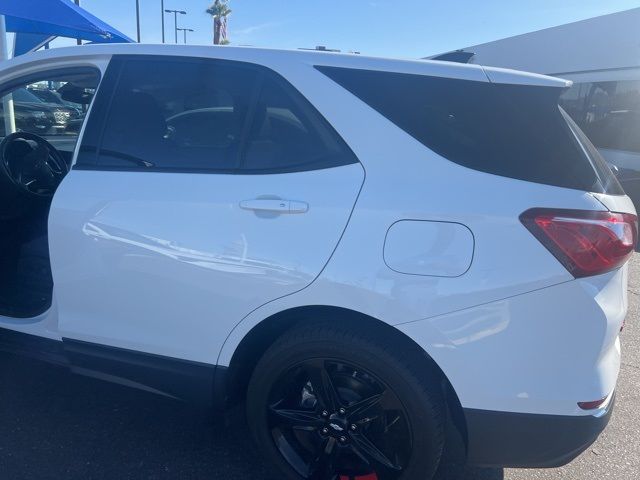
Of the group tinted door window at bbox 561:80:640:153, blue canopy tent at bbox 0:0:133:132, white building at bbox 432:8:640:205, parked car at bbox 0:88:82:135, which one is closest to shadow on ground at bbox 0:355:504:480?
parked car at bbox 0:88:82:135

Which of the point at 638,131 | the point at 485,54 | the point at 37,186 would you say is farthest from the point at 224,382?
the point at 485,54

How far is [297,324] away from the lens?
7.51ft

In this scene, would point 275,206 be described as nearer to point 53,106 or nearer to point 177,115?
point 177,115

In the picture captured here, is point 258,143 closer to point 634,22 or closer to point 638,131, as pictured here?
point 638,131

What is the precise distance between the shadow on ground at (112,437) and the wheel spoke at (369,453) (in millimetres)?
491

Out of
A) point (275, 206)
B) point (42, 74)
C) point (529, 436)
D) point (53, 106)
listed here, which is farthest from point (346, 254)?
point (53, 106)

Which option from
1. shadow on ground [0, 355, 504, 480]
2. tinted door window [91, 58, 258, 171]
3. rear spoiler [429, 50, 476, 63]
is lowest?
shadow on ground [0, 355, 504, 480]

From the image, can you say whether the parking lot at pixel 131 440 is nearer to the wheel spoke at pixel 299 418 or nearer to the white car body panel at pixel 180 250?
the wheel spoke at pixel 299 418

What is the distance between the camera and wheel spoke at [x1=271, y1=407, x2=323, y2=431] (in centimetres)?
236

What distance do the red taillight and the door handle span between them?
818 millimetres

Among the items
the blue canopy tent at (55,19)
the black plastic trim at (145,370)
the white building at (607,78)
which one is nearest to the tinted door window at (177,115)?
the black plastic trim at (145,370)

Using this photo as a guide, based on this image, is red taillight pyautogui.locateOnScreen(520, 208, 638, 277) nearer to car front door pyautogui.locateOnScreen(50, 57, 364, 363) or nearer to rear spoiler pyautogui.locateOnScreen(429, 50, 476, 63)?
car front door pyautogui.locateOnScreen(50, 57, 364, 363)

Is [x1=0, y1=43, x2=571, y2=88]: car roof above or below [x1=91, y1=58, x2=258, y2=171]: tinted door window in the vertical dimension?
above

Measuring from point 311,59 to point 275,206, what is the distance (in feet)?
2.22
